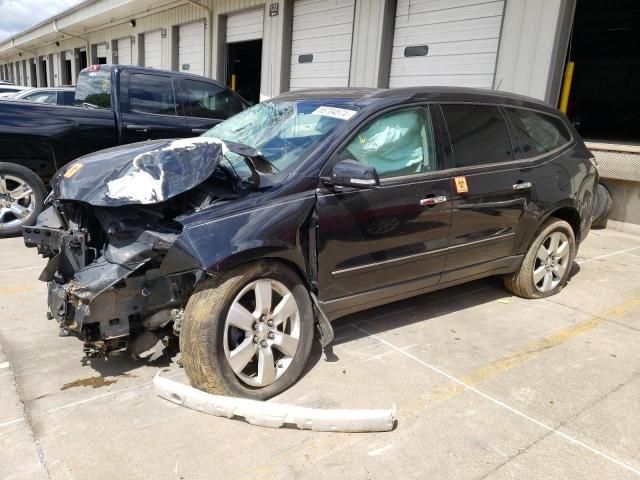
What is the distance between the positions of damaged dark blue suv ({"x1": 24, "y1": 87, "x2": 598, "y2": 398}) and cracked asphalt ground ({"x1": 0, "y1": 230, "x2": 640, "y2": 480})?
317 millimetres

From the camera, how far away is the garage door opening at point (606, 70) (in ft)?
52.5

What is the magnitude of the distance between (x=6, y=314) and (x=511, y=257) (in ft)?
13.4

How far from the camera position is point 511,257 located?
432cm

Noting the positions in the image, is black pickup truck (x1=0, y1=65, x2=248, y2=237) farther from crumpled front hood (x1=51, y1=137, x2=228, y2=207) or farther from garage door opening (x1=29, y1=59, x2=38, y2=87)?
garage door opening (x1=29, y1=59, x2=38, y2=87)

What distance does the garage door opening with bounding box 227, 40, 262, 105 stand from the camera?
14.9 m

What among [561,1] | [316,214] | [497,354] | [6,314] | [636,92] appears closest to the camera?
[316,214]

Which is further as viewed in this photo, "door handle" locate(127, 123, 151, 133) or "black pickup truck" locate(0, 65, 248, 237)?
"door handle" locate(127, 123, 151, 133)

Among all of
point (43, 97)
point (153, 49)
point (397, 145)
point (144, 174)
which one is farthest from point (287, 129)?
point (153, 49)

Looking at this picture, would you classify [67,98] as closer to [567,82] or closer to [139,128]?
[139,128]

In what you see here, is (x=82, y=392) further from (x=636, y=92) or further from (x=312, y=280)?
(x=636, y=92)

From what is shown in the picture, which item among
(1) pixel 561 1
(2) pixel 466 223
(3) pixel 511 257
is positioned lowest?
(3) pixel 511 257

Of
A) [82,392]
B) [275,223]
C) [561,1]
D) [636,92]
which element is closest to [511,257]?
[275,223]

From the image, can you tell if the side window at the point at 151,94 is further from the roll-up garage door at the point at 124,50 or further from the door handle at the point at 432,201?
the roll-up garage door at the point at 124,50

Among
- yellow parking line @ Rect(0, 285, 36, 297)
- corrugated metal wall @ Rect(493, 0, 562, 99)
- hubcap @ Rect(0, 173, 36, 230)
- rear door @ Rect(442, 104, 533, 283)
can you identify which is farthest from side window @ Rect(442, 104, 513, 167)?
hubcap @ Rect(0, 173, 36, 230)
